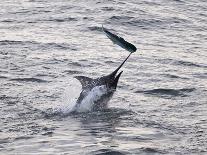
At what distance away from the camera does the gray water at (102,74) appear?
37.6 ft

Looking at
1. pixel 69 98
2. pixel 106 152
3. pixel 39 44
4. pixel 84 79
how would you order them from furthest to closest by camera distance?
pixel 39 44
pixel 69 98
pixel 84 79
pixel 106 152

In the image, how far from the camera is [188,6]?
1057 inches

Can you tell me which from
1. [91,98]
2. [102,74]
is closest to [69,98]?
[91,98]

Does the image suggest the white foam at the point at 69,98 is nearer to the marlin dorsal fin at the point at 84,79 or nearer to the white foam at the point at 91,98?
the white foam at the point at 91,98

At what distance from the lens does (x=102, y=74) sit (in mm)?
16781

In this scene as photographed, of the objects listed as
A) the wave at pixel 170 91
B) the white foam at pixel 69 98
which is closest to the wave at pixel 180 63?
the wave at pixel 170 91

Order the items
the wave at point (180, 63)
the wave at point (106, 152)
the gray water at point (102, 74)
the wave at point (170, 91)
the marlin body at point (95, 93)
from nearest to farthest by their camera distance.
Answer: the wave at point (106, 152), the gray water at point (102, 74), the marlin body at point (95, 93), the wave at point (170, 91), the wave at point (180, 63)

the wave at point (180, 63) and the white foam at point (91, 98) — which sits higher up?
the white foam at point (91, 98)

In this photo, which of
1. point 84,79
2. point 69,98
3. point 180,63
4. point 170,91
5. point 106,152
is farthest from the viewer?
point 180,63

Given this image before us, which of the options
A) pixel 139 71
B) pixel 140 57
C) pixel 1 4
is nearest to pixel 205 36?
pixel 140 57

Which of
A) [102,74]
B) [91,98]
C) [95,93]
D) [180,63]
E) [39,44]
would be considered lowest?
[180,63]

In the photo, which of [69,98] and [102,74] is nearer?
[69,98]

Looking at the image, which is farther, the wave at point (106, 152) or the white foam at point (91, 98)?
the white foam at point (91, 98)

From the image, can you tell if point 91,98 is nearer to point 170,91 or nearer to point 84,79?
point 84,79
